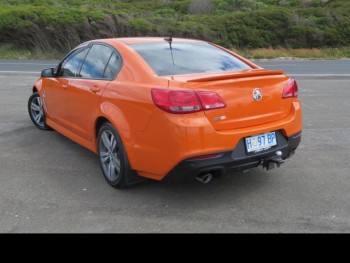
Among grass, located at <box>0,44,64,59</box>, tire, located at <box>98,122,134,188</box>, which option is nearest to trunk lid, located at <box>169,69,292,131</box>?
tire, located at <box>98,122,134,188</box>

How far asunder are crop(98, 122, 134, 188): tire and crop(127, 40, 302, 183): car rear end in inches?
11.0

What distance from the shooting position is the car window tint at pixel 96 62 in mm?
4836

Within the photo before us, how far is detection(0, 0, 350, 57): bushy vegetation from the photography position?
30.9m

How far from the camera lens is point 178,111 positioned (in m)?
3.71

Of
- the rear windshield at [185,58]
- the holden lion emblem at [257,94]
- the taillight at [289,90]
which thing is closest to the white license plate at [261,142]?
the holden lion emblem at [257,94]

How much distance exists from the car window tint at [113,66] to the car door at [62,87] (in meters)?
0.79

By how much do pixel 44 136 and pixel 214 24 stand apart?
32672 millimetres

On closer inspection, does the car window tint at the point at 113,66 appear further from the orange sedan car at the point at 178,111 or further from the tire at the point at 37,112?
the tire at the point at 37,112

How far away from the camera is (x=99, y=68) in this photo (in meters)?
4.89

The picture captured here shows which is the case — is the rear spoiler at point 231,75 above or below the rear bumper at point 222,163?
above

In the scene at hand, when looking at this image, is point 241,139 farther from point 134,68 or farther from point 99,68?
point 99,68

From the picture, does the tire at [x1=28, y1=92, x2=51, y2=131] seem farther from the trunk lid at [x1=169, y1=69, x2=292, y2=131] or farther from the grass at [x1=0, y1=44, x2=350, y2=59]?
the grass at [x1=0, y1=44, x2=350, y2=59]

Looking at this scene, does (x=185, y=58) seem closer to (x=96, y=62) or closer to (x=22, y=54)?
(x=96, y=62)

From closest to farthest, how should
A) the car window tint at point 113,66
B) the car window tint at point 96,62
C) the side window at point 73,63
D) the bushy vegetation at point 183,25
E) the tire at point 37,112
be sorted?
the car window tint at point 113,66, the car window tint at point 96,62, the side window at point 73,63, the tire at point 37,112, the bushy vegetation at point 183,25
